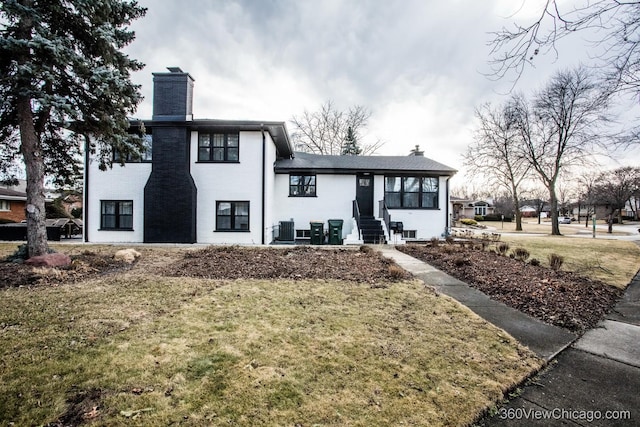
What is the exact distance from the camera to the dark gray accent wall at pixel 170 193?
13.1m

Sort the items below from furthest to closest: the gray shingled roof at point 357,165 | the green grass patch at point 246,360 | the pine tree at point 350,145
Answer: the pine tree at point 350,145 < the gray shingled roof at point 357,165 < the green grass patch at point 246,360

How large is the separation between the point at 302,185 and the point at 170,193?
649cm

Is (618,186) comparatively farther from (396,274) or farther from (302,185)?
(396,274)

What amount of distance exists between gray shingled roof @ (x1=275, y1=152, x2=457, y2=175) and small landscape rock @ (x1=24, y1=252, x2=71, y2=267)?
9.87 metres

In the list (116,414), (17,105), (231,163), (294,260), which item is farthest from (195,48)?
(116,414)

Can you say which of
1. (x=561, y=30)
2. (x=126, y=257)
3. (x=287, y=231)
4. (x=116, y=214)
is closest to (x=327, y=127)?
(x=287, y=231)

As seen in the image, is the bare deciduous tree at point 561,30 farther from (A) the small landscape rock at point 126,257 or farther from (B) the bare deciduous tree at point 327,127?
(B) the bare deciduous tree at point 327,127

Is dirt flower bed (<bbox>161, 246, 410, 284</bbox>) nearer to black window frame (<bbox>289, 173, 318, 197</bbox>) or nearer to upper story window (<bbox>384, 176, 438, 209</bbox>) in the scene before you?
black window frame (<bbox>289, 173, 318, 197</bbox>)

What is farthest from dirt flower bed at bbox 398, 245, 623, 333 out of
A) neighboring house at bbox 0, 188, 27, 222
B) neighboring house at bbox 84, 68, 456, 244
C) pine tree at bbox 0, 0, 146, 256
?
neighboring house at bbox 0, 188, 27, 222

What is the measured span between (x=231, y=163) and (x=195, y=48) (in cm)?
488

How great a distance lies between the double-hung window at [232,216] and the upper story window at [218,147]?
A: 2.18 metres

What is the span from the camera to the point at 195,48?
12.0 m

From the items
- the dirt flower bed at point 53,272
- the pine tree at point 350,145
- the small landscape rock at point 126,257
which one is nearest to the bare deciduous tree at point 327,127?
the pine tree at point 350,145

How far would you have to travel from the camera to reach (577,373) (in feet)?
10.4
